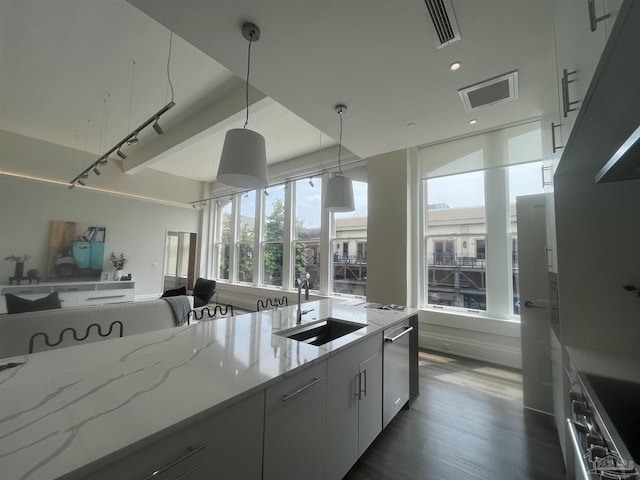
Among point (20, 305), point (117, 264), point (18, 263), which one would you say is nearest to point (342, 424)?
point (20, 305)

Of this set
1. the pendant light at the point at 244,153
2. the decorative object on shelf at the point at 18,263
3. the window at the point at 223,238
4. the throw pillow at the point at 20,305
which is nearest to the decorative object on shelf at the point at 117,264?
the decorative object on shelf at the point at 18,263

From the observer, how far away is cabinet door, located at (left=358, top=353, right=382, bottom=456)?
161 centimetres

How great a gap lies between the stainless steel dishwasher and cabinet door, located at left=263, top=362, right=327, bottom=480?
78 cm

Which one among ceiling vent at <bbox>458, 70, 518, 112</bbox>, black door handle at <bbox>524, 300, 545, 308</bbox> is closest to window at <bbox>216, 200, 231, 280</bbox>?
ceiling vent at <bbox>458, 70, 518, 112</bbox>

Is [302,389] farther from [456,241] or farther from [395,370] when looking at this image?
[456,241]

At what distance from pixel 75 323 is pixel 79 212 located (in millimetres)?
4892

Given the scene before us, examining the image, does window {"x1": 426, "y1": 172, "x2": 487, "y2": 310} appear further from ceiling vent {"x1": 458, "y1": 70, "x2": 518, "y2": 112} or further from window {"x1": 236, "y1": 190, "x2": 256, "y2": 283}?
window {"x1": 236, "y1": 190, "x2": 256, "y2": 283}

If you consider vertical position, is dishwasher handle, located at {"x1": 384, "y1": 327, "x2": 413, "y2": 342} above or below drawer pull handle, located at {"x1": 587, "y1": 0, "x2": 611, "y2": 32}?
below

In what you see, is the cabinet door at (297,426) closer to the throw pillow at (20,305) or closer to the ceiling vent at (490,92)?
the ceiling vent at (490,92)

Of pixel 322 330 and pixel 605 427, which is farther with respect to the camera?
pixel 322 330

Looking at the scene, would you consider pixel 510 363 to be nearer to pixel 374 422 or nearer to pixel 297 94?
pixel 374 422

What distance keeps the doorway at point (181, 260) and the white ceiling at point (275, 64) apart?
4.10 meters

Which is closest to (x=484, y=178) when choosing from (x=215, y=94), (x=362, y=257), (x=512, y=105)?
(x=512, y=105)

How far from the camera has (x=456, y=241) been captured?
12.5ft
